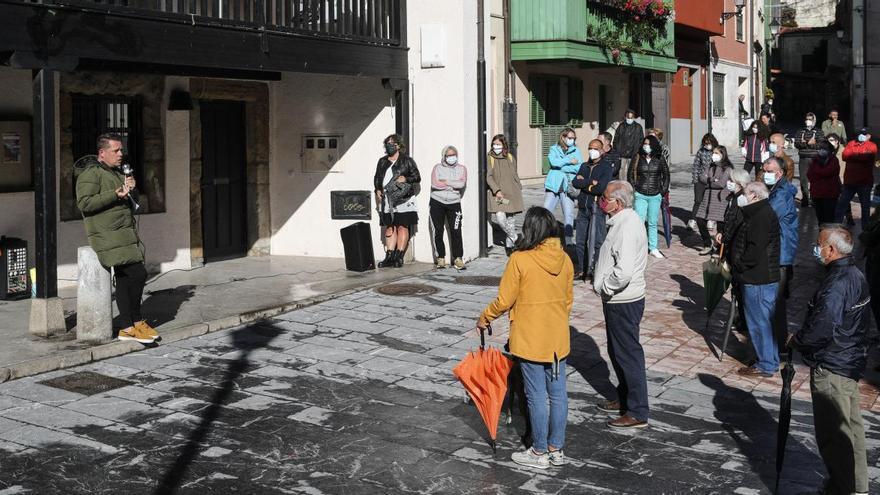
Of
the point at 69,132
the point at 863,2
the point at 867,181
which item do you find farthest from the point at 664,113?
the point at 69,132

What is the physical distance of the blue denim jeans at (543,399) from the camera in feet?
23.0

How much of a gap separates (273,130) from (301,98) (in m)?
0.66

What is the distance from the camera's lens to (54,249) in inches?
399

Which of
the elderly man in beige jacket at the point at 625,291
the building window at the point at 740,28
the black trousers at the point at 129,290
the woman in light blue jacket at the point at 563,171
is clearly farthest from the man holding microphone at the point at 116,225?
the building window at the point at 740,28

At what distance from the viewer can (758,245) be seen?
370 inches

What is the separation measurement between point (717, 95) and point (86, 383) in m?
32.8

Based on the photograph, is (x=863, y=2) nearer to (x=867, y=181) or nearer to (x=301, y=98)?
(x=867, y=181)

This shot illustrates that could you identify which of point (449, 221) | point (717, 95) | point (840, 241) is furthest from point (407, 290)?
point (717, 95)

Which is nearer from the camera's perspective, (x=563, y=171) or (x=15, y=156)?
(x=15, y=156)

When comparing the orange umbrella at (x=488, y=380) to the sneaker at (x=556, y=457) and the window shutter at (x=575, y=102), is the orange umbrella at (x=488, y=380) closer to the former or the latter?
the sneaker at (x=556, y=457)

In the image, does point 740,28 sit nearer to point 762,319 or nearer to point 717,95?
point 717,95

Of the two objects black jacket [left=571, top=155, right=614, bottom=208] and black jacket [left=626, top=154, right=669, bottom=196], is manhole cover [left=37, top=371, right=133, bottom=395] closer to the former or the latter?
black jacket [left=571, top=155, right=614, bottom=208]

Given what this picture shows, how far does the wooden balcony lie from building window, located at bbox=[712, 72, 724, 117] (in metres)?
24.9

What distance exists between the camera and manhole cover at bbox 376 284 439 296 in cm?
1295
